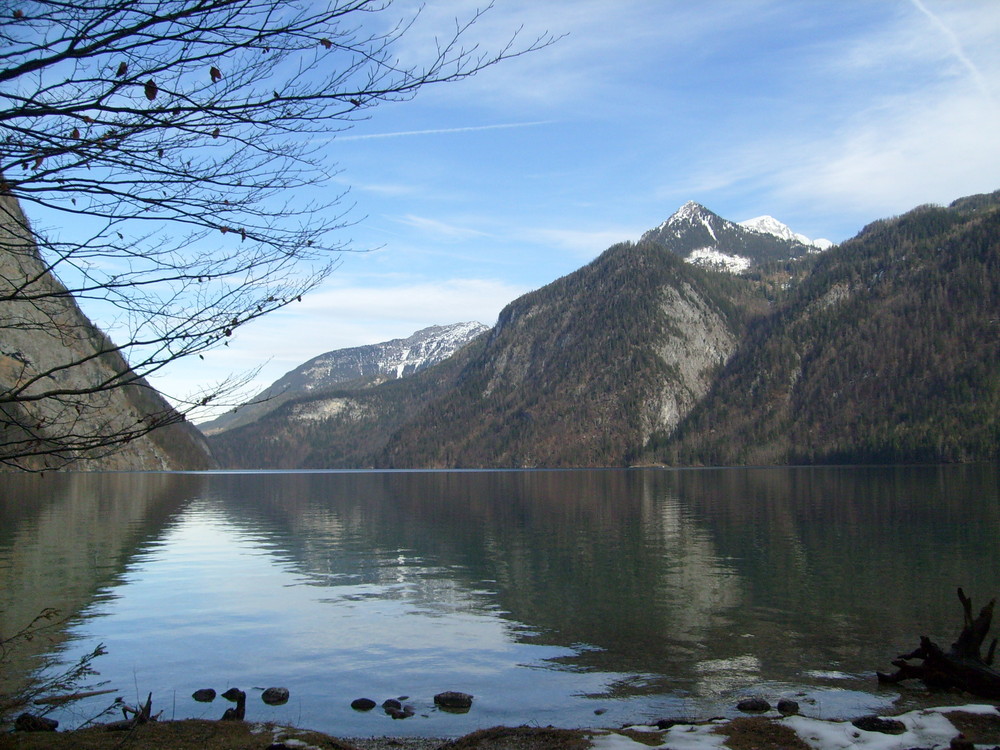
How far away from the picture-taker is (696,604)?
3122 cm

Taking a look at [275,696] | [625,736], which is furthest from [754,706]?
[275,696]

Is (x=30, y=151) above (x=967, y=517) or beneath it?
above

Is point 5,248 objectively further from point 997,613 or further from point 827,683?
point 997,613

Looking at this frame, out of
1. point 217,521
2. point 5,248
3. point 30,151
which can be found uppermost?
point 30,151

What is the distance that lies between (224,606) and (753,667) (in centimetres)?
2120

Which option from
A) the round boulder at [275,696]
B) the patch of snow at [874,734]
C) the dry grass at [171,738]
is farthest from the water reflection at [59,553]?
the patch of snow at [874,734]

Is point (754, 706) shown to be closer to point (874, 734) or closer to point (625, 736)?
point (874, 734)

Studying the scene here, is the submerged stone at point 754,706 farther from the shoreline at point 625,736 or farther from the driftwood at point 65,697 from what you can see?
the driftwood at point 65,697

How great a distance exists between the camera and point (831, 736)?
14.4 metres

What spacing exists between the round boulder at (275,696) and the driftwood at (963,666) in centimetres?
1531

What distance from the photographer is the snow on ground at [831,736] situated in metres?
13.8

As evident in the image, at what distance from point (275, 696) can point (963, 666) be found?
55.8 ft

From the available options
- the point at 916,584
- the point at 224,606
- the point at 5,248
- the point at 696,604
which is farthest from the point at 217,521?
the point at 5,248

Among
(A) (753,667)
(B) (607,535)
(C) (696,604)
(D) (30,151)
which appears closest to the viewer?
(D) (30,151)
